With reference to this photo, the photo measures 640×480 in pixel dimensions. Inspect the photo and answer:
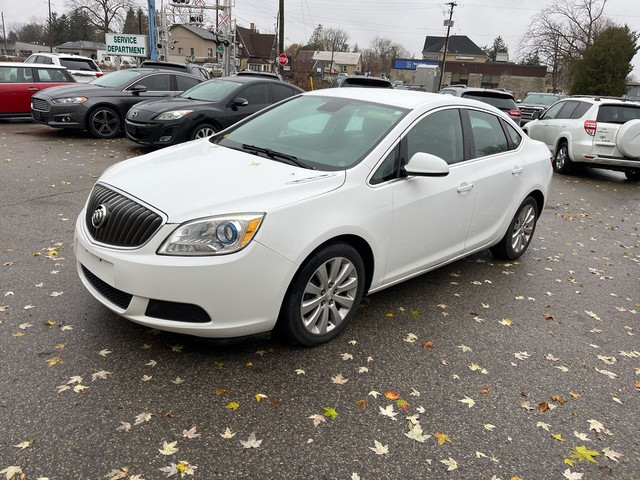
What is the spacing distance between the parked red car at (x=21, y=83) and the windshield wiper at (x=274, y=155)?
11.4 metres

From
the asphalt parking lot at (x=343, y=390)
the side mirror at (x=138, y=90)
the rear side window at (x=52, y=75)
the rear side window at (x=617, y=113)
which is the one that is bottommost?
the asphalt parking lot at (x=343, y=390)

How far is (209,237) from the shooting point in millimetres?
2904

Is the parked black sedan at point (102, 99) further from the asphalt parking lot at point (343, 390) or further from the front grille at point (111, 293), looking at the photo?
the front grille at point (111, 293)

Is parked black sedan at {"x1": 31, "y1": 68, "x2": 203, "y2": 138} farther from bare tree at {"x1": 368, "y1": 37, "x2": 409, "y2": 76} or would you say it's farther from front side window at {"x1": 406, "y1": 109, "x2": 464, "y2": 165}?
bare tree at {"x1": 368, "y1": 37, "x2": 409, "y2": 76}

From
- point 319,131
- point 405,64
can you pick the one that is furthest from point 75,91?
point 405,64

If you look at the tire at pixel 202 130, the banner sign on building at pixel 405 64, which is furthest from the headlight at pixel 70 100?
the banner sign on building at pixel 405 64

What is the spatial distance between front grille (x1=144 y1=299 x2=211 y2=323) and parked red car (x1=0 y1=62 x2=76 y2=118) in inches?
488

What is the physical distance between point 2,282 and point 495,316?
4.08m

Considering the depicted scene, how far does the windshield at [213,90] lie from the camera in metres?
10.1

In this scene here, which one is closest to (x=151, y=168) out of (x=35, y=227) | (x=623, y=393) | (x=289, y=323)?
(x=289, y=323)

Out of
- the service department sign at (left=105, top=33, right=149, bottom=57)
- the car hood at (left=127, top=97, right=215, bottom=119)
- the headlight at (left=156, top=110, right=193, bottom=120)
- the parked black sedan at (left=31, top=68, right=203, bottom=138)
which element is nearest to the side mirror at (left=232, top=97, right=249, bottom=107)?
the car hood at (left=127, top=97, right=215, bottom=119)

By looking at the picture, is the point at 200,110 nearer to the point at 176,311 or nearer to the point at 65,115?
the point at 65,115

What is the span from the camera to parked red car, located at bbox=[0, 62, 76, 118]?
12656 millimetres

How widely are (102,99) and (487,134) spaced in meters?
9.42
